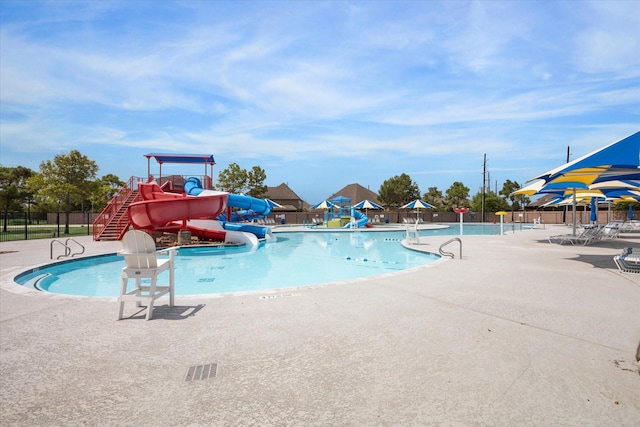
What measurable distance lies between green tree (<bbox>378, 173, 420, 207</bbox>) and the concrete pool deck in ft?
157

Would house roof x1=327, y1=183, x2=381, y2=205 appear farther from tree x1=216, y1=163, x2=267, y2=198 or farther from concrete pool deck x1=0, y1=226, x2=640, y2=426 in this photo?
concrete pool deck x1=0, y1=226, x2=640, y2=426

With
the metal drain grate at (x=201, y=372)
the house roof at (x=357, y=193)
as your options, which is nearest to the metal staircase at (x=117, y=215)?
the metal drain grate at (x=201, y=372)

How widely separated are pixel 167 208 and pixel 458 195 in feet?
161

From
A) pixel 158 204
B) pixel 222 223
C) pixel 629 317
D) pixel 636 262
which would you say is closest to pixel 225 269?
pixel 158 204

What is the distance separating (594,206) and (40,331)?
96.4ft

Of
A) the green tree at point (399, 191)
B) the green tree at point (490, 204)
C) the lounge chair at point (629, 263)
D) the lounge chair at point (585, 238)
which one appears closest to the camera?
the lounge chair at point (629, 263)

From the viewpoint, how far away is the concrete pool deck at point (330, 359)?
7.73ft

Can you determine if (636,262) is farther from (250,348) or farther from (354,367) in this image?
(250,348)

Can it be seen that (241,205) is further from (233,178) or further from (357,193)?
(357,193)

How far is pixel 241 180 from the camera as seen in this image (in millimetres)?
41500

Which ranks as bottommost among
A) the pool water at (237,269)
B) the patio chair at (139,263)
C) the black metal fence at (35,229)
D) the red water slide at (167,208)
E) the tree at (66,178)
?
the pool water at (237,269)

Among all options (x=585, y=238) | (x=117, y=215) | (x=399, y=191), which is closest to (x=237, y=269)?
(x=117, y=215)

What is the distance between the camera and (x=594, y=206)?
79.2 ft

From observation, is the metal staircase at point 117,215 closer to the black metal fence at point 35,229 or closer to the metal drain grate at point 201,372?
the black metal fence at point 35,229
